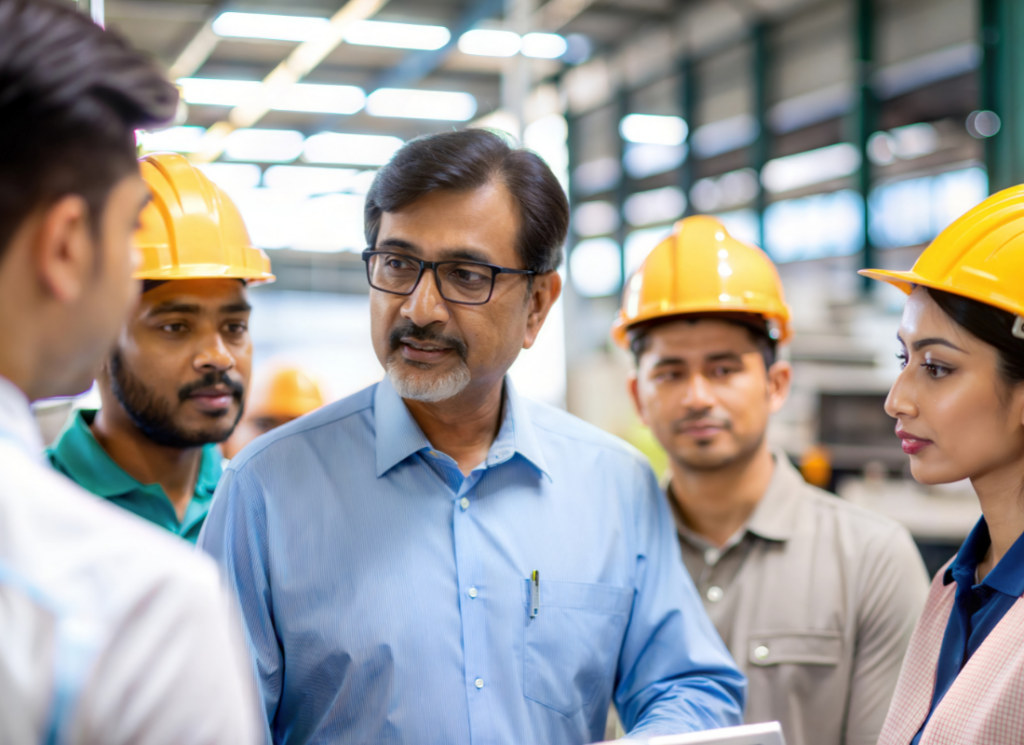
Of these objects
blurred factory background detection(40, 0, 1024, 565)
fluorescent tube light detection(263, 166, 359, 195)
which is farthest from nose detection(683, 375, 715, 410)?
fluorescent tube light detection(263, 166, 359, 195)

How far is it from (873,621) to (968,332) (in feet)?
2.79

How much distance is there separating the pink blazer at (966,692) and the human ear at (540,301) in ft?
3.35

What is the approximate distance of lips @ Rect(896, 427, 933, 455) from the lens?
5.17 ft

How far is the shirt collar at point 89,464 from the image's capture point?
1966 mm

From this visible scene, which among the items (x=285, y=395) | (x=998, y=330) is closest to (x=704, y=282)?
(x=998, y=330)

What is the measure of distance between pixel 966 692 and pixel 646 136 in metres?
10.4

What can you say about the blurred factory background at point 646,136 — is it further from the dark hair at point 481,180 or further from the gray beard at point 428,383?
the gray beard at point 428,383

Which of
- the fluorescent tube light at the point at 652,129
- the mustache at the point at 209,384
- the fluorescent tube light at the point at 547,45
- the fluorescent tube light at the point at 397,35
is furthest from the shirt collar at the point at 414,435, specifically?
the fluorescent tube light at the point at 652,129

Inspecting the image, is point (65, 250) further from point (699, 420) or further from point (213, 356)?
point (699, 420)

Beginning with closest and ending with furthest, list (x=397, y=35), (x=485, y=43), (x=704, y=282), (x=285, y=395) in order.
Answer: (x=704, y=282)
(x=285, y=395)
(x=397, y=35)
(x=485, y=43)

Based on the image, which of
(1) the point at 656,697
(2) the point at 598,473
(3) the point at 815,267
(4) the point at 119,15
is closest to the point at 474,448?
(2) the point at 598,473

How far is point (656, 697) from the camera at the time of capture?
5.81ft

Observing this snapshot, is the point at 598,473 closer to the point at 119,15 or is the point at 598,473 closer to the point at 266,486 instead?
the point at 266,486

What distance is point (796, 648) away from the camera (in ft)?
6.60
